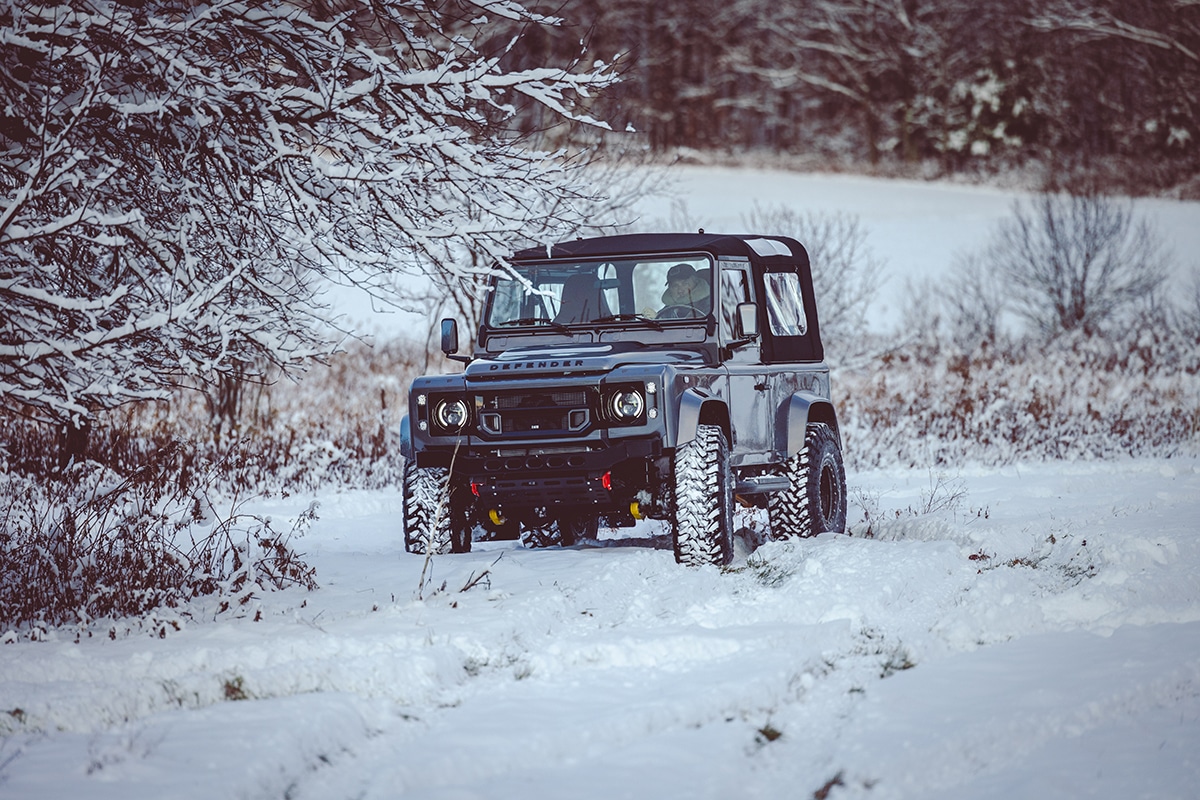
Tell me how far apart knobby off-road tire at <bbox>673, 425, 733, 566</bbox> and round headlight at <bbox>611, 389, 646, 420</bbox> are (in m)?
0.35

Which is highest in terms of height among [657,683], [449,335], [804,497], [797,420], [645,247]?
[645,247]

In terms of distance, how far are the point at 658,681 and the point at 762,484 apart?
3.67m

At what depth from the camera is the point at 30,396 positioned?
20.5ft

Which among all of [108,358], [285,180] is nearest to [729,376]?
[285,180]

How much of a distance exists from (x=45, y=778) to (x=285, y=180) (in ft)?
12.3

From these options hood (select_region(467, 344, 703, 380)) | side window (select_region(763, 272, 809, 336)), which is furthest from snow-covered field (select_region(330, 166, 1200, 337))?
hood (select_region(467, 344, 703, 380))

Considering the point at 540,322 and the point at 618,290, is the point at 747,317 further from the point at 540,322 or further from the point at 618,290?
the point at 540,322

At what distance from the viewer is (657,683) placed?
18.2 feet

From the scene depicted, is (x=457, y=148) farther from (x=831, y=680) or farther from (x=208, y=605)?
(x=831, y=680)

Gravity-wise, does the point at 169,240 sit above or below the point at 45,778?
above

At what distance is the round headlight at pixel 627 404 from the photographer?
7.97 meters

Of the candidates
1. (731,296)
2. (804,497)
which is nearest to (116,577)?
(731,296)

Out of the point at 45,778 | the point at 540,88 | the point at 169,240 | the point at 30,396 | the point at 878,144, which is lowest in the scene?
the point at 45,778

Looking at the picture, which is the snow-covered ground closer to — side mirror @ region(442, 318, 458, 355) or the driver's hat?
side mirror @ region(442, 318, 458, 355)
